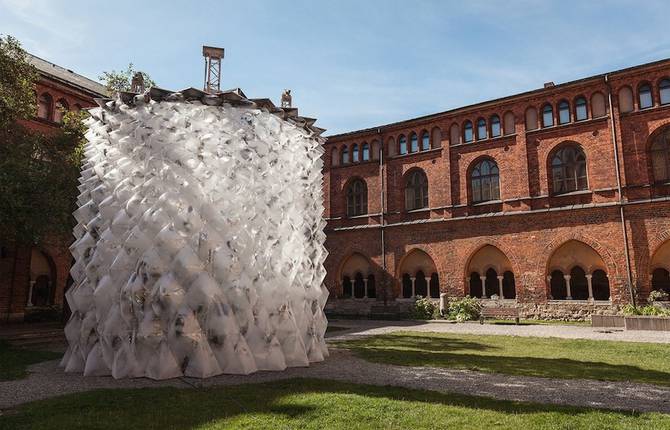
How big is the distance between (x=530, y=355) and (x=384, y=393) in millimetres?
5574

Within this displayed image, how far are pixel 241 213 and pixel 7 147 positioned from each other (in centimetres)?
874

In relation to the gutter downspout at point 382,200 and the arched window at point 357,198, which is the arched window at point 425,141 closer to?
the gutter downspout at point 382,200

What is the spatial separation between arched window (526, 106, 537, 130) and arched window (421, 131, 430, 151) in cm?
521

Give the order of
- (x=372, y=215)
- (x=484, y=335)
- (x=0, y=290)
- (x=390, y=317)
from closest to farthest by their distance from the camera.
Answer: (x=484, y=335) < (x=0, y=290) < (x=390, y=317) < (x=372, y=215)

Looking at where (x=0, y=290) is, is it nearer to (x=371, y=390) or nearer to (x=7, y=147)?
(x=7, y=147)

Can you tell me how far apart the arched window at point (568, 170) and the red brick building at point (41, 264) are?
21447mm

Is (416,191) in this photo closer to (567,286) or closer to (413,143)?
(413,143)

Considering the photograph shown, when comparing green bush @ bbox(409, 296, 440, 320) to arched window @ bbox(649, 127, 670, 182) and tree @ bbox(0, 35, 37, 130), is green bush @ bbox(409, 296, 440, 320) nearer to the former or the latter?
arched window @ bbox(649, 127, 670, 182)

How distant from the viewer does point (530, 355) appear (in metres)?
10.5

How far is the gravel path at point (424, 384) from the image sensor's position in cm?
620

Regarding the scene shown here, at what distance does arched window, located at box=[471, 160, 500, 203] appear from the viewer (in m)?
23.1

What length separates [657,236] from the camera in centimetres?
1855

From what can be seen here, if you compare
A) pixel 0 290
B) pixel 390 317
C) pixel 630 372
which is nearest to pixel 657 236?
pixel 390 317

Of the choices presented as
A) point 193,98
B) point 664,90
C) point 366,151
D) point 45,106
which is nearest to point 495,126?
point 664,90
